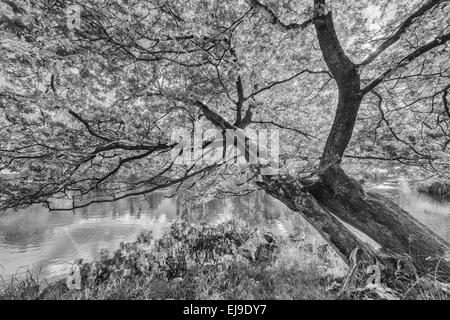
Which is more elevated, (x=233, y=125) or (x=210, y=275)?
(x=233, y=125)

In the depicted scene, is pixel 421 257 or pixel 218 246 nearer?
pixel 421 257

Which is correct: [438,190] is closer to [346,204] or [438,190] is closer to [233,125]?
[346,204]

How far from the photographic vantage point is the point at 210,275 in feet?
11.4

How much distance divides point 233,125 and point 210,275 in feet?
9.27

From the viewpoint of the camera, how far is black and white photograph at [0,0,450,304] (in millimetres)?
2545

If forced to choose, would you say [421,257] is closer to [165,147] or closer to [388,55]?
[388,55]

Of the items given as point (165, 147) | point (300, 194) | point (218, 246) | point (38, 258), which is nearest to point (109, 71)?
point (165, 147)

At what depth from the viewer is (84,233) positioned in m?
13.8

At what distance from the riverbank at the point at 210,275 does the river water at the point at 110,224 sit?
317 cm

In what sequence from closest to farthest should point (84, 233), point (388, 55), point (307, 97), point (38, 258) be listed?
point (388, 55)
point (307, 97)
point (38, 258)
point (84, 233)

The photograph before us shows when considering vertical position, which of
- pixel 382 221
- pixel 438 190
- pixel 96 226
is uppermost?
pixel 382 221

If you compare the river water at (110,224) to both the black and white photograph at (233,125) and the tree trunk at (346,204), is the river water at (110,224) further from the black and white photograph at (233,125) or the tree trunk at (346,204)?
the tree trunk at (346,204)

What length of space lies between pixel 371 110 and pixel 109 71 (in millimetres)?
5606

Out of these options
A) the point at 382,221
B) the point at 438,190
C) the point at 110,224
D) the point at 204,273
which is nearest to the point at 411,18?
the point at 382,221
